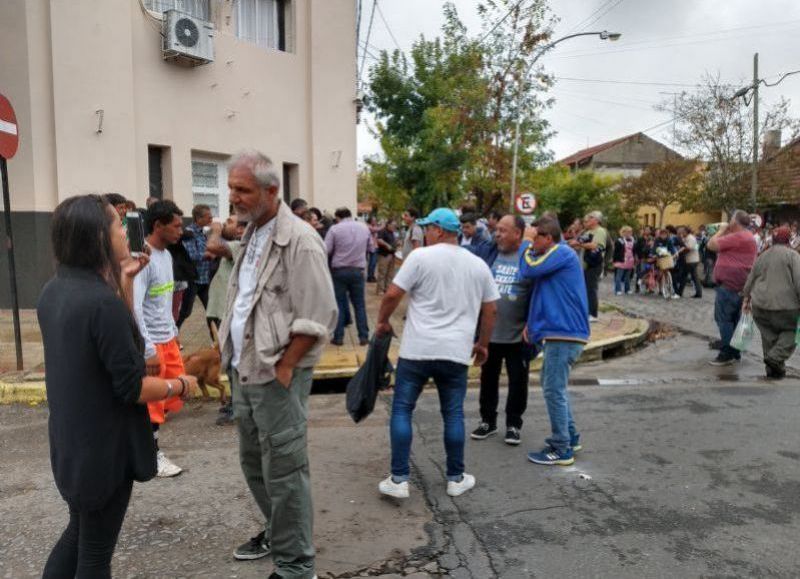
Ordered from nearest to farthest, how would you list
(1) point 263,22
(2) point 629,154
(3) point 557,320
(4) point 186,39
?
(3) point 557,320
(4) point 186,39
(1) point 263,22
(2) point 629,154

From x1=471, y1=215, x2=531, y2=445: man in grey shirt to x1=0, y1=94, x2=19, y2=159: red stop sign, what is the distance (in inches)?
205

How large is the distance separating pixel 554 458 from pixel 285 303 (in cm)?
271

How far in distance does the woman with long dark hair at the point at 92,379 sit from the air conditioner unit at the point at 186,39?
9327 mm

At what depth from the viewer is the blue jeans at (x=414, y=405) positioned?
4.05m

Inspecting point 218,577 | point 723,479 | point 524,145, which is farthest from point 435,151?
point 218,577

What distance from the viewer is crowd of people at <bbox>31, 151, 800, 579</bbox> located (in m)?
2.31

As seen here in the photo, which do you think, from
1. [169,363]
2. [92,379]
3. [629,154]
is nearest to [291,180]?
[169,363]

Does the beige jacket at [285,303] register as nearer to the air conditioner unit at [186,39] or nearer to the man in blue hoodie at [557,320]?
the man in blue hoodie at [557,320]

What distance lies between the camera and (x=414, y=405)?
410 centimetres

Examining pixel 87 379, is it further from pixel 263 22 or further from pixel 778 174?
pixel 778 174

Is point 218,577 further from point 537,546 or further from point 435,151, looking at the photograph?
point 435,151

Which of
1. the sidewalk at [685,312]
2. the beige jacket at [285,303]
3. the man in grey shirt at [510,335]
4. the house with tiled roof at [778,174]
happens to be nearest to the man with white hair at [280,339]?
the beige jacket at [285,303]

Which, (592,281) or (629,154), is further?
(629,154)

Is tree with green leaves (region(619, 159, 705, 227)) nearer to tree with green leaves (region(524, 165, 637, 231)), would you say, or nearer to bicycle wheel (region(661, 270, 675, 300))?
tree with green leaves (region(524, 165, 637, 231))
